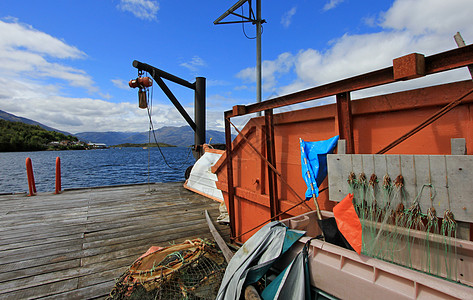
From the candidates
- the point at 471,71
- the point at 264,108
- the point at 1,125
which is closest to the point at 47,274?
the point at 264,108

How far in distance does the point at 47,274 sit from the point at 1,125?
14006cm

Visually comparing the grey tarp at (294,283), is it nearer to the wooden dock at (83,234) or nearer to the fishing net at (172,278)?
the fishing net at (172,278)

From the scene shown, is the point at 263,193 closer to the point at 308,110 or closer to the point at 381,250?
the point at 308,110

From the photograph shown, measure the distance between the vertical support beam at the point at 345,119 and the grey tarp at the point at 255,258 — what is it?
1052mm

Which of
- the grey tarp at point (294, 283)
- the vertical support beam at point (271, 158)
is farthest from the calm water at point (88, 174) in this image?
the grey tarp at point (294, 283)

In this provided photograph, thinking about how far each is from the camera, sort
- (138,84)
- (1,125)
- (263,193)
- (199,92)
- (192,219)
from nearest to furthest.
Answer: (263,193) → (192,219) → (138,84) → (199,92) → (1,125)

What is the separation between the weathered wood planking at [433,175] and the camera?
5.36 feet

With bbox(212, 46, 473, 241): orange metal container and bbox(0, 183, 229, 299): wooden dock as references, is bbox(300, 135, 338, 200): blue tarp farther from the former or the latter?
bbox(0, 183, 229, 299): wooden dock

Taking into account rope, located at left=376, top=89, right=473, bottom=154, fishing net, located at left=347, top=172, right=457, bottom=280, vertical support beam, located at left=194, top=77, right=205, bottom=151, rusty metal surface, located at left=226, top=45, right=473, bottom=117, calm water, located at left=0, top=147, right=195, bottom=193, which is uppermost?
vertical support beam, located at left=194, top=77, right=205, bottom=151

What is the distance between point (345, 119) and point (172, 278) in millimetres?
2544

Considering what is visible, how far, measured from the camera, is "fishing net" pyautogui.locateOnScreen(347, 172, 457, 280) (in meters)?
1.77

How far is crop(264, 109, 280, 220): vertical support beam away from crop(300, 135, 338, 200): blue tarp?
78 centimetres

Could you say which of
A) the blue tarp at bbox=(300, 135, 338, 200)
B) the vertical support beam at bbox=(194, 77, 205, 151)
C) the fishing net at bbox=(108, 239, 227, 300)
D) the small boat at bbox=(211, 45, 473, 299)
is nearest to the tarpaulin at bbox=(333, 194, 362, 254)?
the small boat at bbox=(211, 45, 473, 299)

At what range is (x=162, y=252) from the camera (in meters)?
3.17
